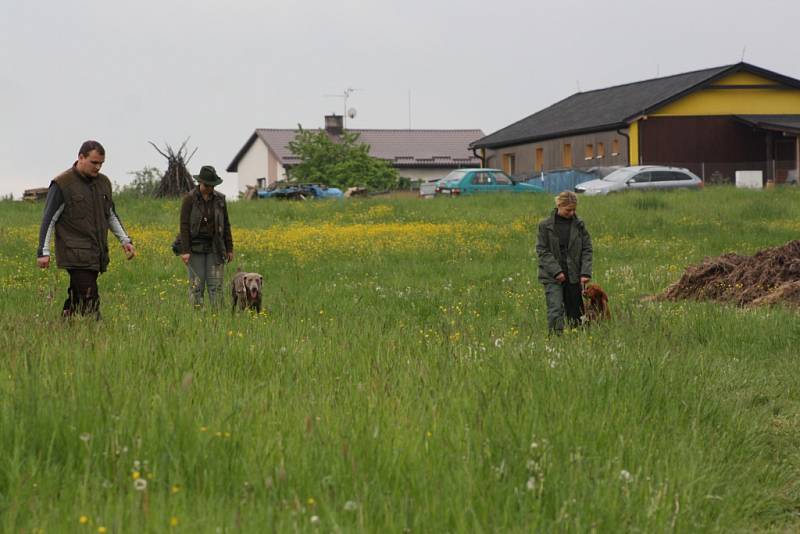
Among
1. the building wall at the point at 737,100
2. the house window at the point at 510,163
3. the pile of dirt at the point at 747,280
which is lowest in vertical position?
the pile of dirt at the point at 747,280

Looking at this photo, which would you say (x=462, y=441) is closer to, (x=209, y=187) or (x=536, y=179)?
(x=209, y=187)

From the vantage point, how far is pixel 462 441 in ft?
18.4

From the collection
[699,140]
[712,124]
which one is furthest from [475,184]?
[712,124]

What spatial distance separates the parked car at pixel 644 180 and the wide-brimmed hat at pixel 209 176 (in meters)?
28.4

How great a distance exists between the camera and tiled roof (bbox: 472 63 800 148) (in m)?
49.5

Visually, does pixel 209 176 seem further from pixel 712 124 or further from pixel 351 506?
pixel 712 124

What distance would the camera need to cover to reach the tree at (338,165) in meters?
68.4

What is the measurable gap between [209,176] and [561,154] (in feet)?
147

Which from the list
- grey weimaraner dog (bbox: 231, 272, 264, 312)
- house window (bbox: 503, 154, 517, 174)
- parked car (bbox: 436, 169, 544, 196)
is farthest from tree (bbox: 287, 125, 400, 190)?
grey weimaraner dog (bbox: 231, 272, 264, 312)

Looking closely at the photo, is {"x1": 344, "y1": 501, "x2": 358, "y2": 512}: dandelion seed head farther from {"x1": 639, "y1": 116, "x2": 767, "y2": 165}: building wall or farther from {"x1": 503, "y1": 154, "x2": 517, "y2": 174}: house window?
{"x1": 503, "y1": 154, "x2": 517, "y2": 174}: house window

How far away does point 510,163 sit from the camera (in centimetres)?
6384

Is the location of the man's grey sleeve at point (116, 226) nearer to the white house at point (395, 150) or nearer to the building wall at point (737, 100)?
the building wall at point (737, 100)

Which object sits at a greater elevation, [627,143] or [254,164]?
[254,164]

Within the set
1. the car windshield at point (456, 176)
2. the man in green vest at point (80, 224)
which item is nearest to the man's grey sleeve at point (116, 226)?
the man in green vest at point (80, 224)
